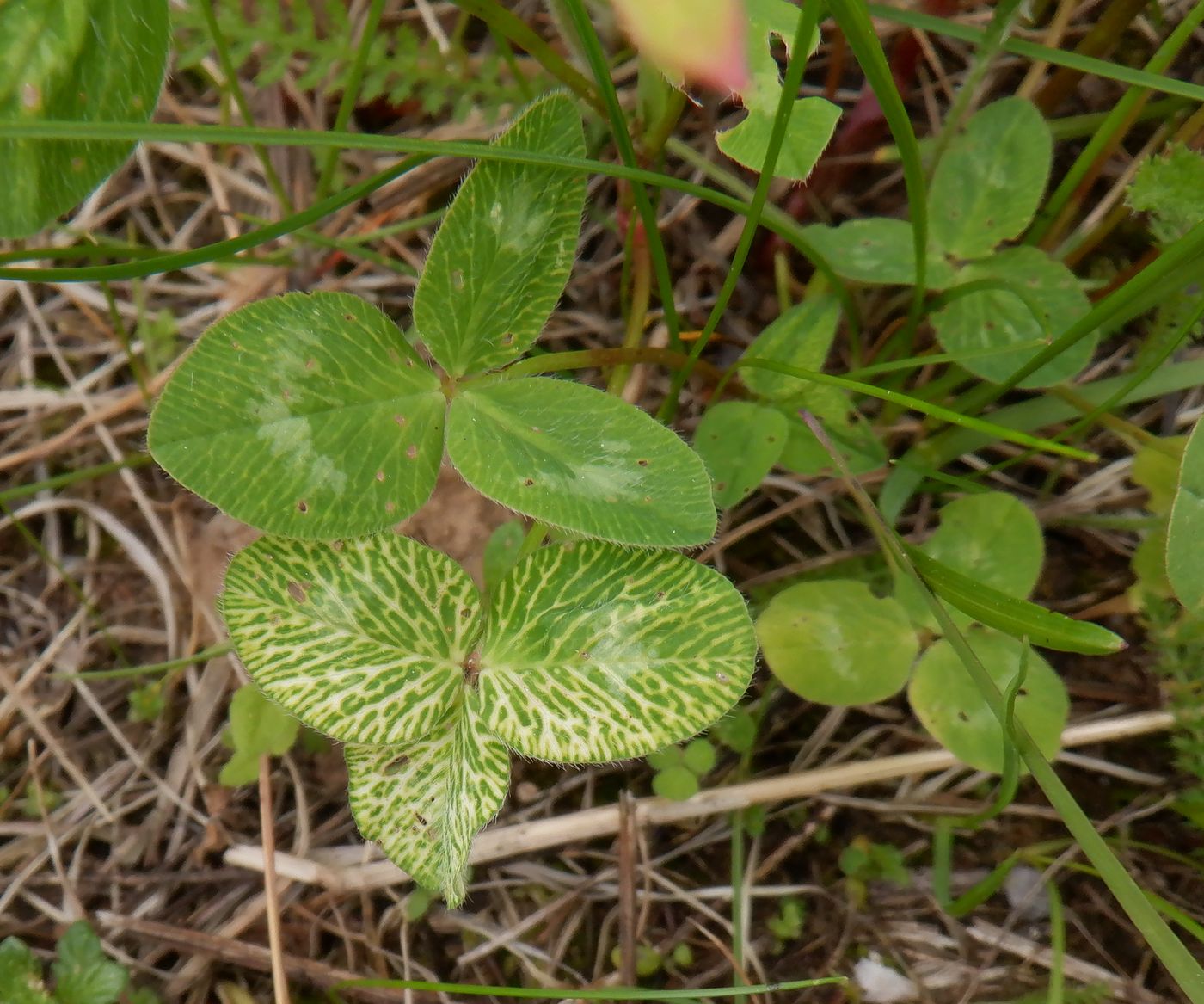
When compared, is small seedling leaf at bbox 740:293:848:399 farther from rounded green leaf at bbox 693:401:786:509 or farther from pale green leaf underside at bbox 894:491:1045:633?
pale green leaf underside at bbox 894:491:1045:633

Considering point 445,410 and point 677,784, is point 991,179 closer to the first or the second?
point 445,410

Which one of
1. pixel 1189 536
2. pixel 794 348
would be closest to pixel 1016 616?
pixel 1189 536

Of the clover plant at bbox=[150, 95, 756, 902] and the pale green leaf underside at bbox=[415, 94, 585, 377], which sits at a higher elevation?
the pale green leaf underside at bbox=[415, 94, 585, 377]

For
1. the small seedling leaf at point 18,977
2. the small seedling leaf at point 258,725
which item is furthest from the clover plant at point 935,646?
the small seedling leaf at point 18,977

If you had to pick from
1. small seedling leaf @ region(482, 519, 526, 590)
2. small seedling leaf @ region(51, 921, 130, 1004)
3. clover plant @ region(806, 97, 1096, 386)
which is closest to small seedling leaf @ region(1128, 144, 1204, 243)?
clover plant @ region(806, 97, 1096, 386)

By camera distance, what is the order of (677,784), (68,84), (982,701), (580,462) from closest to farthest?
(68,84) → (580,462) → (982,701) → (677,784)

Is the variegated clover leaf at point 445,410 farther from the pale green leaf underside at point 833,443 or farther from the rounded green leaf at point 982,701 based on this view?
the rounded green leaf at point 982,701

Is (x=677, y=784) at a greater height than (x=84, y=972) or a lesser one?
greater
